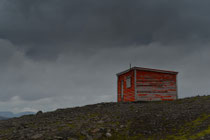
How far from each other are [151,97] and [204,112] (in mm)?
10928

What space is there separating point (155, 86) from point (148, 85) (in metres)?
1.00

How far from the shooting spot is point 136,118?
1370 centimetres

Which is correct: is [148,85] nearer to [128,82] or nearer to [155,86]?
[155,86]

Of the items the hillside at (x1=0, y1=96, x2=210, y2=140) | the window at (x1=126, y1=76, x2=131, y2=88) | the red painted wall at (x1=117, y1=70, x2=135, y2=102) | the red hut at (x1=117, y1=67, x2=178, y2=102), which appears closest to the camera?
the hillside at (x1=0, y1=96, x2=210, y2=140)

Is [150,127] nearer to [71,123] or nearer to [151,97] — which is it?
[71,123]

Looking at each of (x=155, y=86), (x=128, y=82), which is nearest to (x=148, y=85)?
(x=155, y=86)

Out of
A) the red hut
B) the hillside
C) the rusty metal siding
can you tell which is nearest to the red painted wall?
the red hut

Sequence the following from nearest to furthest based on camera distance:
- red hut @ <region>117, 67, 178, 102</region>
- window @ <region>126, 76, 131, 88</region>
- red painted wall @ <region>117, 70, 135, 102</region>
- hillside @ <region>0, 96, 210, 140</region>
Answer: hillside @ <region>0, 96, 210, 140</region>
red hut @ <region>117, 67, 178, 102</region>
red painted wall @ <region>117, 70, 135, 102</region>
window @ <region>126, 76, 131, 88</region>

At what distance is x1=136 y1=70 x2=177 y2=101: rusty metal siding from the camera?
78.6 ft

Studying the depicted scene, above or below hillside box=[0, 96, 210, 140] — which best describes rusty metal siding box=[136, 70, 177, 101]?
above

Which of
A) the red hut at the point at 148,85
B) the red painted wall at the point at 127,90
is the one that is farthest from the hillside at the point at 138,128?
the red painted wall at the point at 127,90

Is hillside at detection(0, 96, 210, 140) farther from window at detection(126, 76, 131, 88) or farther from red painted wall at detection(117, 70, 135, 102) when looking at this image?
window at detection(126, 76, 131, 88)

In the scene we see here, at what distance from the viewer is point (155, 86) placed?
24672 mm

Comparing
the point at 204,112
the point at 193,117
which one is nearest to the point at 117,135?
the point at 193,117
